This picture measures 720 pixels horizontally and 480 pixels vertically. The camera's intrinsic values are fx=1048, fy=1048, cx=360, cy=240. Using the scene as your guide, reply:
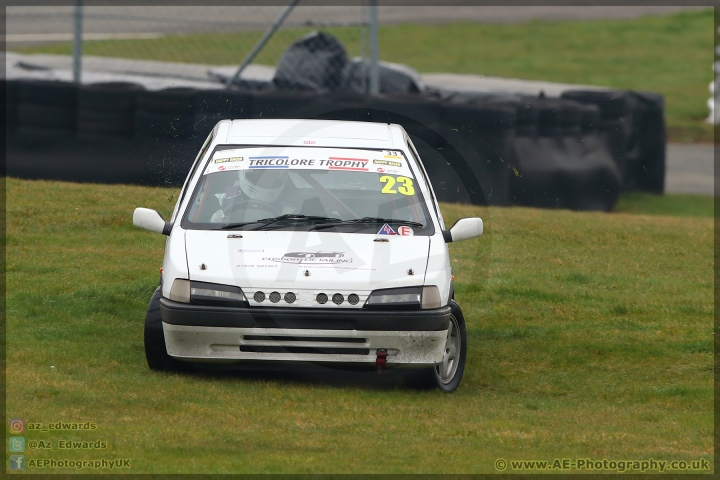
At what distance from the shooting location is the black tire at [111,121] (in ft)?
41.3

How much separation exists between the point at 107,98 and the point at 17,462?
326 inches

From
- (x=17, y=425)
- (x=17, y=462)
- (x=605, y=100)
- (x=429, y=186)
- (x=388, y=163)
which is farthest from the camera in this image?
(x=605, y=100)

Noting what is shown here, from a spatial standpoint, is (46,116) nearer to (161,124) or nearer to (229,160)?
(161,124)

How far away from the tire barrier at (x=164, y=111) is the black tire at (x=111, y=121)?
0.10m

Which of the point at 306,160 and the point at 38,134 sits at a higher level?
the point at 306,160

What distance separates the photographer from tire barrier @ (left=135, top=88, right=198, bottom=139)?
40.4 feet

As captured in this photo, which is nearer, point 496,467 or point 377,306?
point 496,467

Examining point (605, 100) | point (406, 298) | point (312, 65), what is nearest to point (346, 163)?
point (406, 298)

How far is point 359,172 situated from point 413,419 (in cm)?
209

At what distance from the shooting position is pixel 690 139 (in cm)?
2138

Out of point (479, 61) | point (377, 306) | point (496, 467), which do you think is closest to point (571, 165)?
point (377, 306)

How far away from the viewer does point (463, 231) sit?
7254 millimetres

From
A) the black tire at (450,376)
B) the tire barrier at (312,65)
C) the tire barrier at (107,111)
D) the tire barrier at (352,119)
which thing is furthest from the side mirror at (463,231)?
the tire barrier at (312,65)

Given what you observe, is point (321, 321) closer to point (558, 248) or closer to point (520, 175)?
point (558, 248)
